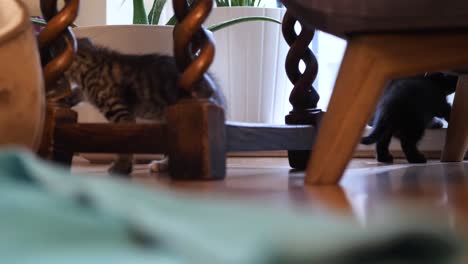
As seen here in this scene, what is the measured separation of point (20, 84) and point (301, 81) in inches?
38.2

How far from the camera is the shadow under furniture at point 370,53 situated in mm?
854

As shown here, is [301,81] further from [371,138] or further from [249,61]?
[249,61]

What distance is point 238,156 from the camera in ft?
9.05

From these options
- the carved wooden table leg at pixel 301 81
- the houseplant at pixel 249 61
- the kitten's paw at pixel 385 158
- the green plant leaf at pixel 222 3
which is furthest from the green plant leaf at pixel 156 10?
the kitten's paw at pixel 385 158

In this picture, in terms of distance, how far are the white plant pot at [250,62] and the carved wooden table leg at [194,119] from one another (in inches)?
52.8

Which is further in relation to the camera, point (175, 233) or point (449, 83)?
point (449, 83)

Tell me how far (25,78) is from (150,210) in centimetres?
50

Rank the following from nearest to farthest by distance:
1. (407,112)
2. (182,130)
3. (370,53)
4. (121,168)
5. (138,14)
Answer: (370,53), (182,130), (121,168), (138,14), (407,112)

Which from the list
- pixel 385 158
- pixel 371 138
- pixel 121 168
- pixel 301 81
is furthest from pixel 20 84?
pixel 385 158

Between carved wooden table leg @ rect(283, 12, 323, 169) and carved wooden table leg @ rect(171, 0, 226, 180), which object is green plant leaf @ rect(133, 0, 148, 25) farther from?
carved wooden table leg @ rect(171, 0, 226, 180)

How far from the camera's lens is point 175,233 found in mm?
230

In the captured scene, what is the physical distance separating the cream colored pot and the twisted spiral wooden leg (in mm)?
316

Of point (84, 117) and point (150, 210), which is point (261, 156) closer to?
point (84, 117)

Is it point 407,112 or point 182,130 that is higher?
point 182,130
